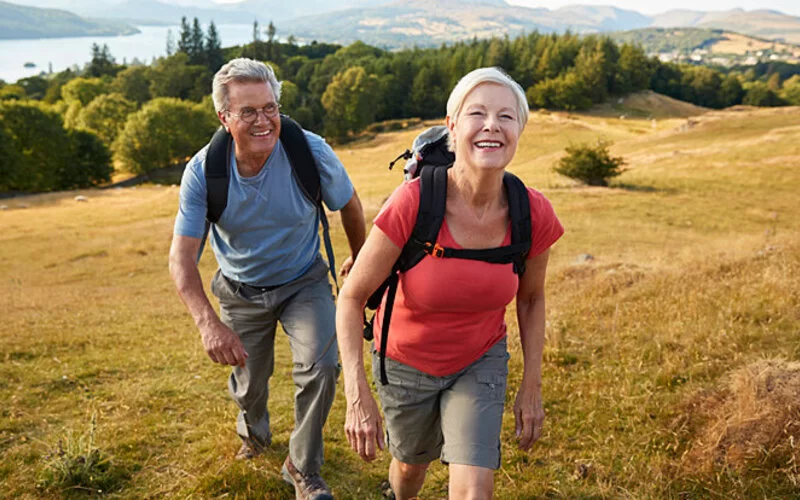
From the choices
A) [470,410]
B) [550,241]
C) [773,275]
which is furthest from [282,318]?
[773,275]

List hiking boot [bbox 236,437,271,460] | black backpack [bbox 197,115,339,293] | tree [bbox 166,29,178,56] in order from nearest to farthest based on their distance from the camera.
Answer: black backpack [bbox 197,115,339,293] < hiking boot [bbox 236,437,271,460] < tree [bbox 166,29,178,56]

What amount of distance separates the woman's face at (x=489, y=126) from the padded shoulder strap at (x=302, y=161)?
1.70m

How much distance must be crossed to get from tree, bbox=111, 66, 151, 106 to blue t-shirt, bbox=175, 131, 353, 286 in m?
106

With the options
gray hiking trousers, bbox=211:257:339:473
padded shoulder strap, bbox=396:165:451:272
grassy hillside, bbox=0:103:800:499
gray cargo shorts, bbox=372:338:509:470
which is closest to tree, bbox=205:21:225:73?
grassy hillside, bbox=0:103:800:499

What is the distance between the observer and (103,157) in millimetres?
64375

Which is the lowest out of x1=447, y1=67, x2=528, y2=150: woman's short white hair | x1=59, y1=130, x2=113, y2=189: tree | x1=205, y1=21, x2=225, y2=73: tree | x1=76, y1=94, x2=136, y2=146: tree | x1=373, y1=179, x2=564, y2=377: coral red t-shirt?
x1=59, y1=130, x2=113, y2=189: tree

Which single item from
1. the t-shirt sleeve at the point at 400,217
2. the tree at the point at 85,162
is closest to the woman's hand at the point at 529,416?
the t-shirt sleeve at the point at 400,217

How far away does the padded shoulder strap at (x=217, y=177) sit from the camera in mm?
4031

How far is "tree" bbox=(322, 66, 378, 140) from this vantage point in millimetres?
88188

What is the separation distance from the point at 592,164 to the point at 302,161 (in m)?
30.0

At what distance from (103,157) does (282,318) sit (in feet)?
222

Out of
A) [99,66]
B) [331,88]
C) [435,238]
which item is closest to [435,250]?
[435,238]

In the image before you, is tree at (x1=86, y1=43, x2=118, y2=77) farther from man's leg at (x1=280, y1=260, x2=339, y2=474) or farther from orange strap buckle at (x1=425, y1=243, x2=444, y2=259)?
orange strap buckle at (x1=425, y1=243, x2=444, y2=259)

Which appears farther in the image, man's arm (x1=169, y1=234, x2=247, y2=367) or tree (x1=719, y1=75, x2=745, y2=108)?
tree (x1=719, y1=75, x2=745, y2=108)
